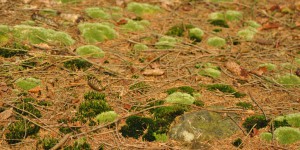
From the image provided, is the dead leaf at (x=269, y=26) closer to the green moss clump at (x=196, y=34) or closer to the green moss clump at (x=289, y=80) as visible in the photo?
the green moss clump at (x=196, y=34)

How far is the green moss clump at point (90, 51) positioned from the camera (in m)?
6.82

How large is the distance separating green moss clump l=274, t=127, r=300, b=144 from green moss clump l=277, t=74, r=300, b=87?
4.62 feet

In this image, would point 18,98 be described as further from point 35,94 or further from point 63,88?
point 63,88

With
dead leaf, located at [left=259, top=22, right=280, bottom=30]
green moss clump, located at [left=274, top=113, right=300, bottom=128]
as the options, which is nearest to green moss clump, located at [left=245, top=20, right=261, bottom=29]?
dead leaf, located at [left=259, top=22, right=280, bottom=30]

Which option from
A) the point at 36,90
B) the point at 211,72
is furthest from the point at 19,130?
the point at 211,72

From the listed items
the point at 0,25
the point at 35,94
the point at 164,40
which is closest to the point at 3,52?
the point at 0,25

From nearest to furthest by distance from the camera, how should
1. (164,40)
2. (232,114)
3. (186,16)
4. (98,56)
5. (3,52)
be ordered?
(232,114) → (3,52) → (98,56) → (164,40) → (186,16)

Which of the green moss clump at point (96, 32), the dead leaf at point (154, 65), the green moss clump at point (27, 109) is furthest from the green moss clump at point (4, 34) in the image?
the dead leaf at point (154, 65)

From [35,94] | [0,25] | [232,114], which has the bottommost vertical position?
[232,114]

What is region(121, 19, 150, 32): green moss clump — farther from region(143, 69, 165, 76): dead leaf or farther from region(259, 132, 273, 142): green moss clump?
region(259, 132, 273, 142): green moss clump

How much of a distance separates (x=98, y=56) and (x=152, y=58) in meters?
0.93

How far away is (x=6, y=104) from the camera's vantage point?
5277 mm

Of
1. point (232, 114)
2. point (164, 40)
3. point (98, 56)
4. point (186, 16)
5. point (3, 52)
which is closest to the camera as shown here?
point (232, 114)

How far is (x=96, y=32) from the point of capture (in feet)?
24.8
